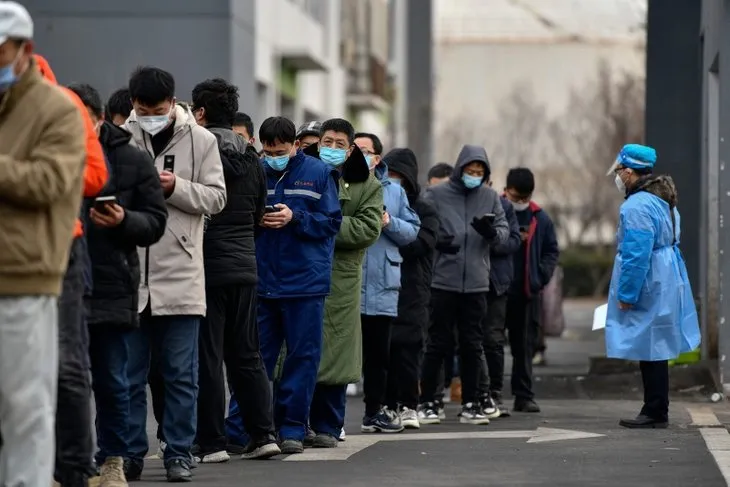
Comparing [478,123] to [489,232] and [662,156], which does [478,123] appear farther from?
[489,232]

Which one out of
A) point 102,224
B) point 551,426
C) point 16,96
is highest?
point 16,96

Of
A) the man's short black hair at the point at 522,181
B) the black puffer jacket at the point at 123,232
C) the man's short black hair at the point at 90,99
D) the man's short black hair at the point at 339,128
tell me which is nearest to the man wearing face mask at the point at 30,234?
the black puffer jacket at the point at 123,232

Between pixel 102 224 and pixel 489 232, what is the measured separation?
5026 mm

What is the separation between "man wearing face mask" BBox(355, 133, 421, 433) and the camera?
11.2 metres

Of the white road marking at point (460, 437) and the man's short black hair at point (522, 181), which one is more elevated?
the man's short black hair at point (522, 181)

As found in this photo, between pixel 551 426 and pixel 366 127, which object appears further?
pixel 366 127

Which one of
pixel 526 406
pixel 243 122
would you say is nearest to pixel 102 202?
pixel 243 122

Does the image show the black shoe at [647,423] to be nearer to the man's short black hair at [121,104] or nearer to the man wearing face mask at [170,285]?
the man wearing face mask at [170,285]

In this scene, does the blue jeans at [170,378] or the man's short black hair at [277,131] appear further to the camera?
the man's short black hair at [277,131]

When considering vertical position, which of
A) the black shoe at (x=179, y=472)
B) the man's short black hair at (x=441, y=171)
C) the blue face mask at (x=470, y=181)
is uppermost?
the man's short black hair at (x=441, y=171)

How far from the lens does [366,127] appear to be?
4862 centimetres

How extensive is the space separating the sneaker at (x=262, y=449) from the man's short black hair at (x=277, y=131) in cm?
159

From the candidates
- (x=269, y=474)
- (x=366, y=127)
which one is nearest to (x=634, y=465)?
(x=269, y=474)

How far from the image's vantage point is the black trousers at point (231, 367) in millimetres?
9312
